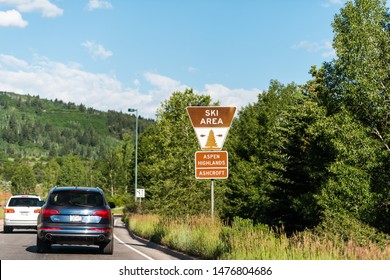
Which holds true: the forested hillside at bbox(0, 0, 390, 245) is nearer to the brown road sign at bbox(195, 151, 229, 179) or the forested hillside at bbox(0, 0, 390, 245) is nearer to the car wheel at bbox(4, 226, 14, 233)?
the car wheel at bbox(4, 226, 14, 233)

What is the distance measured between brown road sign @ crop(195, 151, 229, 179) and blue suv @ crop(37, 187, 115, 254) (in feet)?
12.4

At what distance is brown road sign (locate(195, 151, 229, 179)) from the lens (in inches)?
760

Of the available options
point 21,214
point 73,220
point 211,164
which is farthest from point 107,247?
point 21,214

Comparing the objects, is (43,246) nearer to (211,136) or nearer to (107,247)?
(107,247)

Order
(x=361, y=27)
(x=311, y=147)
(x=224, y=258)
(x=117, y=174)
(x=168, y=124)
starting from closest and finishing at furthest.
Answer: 1. (x=224, y=258)
2. (x=311, y=147)
3. (x=361, y=27)
4. (x=168, y=124)
5. (x=117, y=174)

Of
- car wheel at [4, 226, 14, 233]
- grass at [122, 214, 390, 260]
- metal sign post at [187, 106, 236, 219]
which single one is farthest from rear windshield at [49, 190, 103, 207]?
car wheel at [4, 226, 14, 233]

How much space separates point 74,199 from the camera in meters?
16.8

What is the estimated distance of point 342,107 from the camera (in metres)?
41.7

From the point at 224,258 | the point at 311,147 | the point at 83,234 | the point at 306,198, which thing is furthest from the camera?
the point at 311,147

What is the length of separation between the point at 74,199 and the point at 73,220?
0.83m

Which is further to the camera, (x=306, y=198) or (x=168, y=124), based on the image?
(x=168, y=124)

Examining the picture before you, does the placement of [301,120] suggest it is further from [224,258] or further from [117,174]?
[117,174]

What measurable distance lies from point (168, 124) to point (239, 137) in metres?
18.7

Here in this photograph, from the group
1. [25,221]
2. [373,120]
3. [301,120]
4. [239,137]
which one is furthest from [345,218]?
[239,137]
